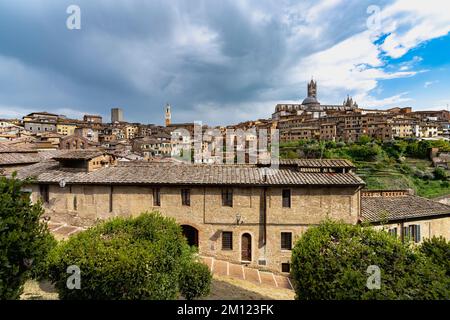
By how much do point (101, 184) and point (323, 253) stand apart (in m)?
14.6

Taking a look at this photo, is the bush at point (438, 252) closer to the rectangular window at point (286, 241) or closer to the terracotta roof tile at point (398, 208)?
the terracotta roof tile at point (398, 208)

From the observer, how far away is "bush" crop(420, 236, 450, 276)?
24.0 ft

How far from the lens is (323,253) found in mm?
8148

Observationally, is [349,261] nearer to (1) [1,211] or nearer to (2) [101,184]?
(1) [1,211]

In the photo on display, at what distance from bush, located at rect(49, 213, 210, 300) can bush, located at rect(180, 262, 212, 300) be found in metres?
1.44

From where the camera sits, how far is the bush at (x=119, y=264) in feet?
23.7

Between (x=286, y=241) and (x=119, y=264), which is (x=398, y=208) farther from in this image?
(x=119, y=264)

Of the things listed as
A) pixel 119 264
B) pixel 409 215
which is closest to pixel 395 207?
pixel 409 215

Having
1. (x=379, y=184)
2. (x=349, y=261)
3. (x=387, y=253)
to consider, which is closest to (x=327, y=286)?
(x=349, y=261)

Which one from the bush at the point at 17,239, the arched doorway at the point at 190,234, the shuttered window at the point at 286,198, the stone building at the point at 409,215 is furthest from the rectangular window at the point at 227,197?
the bush at the point at 17,239

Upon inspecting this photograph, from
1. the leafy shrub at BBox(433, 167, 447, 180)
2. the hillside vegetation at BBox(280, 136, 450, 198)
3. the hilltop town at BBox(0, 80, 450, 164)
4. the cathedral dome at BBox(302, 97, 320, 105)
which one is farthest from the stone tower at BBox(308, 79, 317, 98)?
the leafy shrub at BBox(433, 167, 447, 180)

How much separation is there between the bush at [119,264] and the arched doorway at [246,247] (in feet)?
26.3

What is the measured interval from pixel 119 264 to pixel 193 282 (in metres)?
4.10
